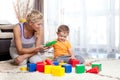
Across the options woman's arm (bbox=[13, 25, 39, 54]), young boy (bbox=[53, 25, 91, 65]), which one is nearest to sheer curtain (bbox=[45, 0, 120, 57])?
young boy (bbox=[53, 25, 91, 65])

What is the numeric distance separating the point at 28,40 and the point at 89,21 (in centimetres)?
118

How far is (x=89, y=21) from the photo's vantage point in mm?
3086

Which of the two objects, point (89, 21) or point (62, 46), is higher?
point (89, 21)

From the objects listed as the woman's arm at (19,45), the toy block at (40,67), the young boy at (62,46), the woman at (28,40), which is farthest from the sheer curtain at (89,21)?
the toy block at (40,67)

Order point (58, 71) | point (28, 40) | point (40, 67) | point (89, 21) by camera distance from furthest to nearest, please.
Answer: point (89, 21) → point (28, 40) → point (40, 67) → point (58, 71)

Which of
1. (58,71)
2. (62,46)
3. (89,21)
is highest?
(89,21)

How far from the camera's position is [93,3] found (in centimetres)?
306

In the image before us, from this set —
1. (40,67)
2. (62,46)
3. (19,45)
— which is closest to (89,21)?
(62,46)

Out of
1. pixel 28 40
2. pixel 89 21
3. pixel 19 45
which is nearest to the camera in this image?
pixel 19 45

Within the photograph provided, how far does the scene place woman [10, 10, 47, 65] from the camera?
1973mm

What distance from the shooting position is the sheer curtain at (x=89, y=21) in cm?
300

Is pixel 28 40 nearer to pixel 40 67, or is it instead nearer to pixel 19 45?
pixel 19 45

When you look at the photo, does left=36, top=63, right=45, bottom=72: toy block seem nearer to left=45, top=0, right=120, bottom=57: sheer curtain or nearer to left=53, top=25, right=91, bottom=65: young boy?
left=53, top=25, right=91, bottom=65: young boy

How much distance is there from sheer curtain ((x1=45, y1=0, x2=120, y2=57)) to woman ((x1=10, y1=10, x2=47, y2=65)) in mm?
1055
